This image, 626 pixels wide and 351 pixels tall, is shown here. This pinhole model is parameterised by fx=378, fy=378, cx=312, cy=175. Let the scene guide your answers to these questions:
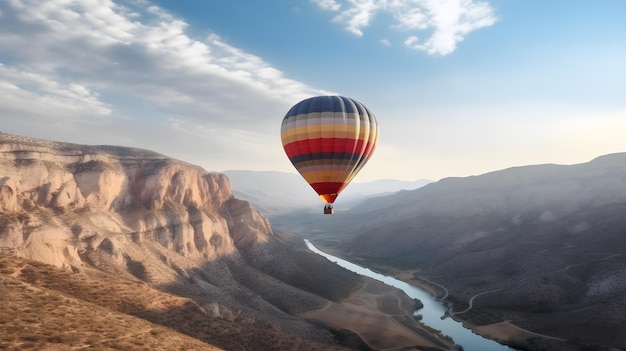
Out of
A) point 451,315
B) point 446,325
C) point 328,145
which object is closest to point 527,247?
point 451,315

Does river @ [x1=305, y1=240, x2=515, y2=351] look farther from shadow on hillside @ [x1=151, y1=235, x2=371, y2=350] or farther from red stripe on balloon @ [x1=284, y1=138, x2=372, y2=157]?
red stripe on balloon @ [x1=284, y1=138, x2=372, y2=157]

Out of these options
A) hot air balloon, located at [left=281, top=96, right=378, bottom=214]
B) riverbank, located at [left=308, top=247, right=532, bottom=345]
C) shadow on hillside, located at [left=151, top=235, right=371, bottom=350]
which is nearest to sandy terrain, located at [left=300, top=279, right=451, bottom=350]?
shadow on hillside, located at [left=151, top=235, right=371, bottom=350]

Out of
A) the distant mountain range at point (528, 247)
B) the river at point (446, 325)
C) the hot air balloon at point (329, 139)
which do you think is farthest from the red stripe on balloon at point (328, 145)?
the distant mountain range at point (528, 247)

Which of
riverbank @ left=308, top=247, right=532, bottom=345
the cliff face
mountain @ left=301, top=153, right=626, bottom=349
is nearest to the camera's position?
the cliff face

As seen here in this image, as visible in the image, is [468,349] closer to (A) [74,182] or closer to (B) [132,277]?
(B) [132,277]

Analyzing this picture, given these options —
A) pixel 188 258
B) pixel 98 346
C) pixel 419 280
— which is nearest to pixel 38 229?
pixel 188 258

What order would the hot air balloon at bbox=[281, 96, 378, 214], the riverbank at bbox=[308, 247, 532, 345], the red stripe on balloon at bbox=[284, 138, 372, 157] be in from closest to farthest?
the hot air balloon at bbox=[281, 96, 378, 214] < the red stripe on balloon at bbox=[284, 138, 372, 157] < the riverbank at bbox=[308, 247, 532, 345]
